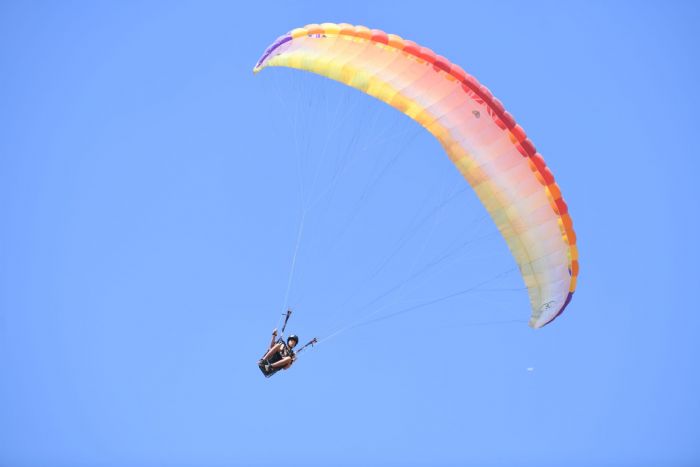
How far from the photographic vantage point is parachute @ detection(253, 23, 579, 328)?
19.9 meters

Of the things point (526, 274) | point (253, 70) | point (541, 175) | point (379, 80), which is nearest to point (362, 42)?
point (379, 80)

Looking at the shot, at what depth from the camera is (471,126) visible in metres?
20.2

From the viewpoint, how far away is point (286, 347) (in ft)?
70.9

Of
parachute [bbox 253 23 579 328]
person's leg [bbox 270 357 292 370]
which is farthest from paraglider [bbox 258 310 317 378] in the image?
parachute [bbox 253 23 579 328]

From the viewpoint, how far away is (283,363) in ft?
70.1

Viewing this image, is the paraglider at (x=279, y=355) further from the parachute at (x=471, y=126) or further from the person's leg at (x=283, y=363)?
the parachute at (x=471, y=126)

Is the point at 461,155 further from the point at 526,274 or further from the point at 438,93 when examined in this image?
the point at 526,274

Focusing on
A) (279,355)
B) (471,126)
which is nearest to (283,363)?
(279,355)

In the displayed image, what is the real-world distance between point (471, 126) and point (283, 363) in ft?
20.1

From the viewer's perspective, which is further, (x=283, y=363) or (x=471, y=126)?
(x=283, y=363)

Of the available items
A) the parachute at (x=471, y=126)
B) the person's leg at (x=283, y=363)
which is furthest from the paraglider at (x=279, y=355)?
the parachute at (x=471, y=126)

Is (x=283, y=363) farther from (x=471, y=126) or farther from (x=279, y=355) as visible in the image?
(x=471, y=126)

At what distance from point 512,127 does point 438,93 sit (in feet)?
5.33

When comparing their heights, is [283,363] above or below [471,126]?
below
